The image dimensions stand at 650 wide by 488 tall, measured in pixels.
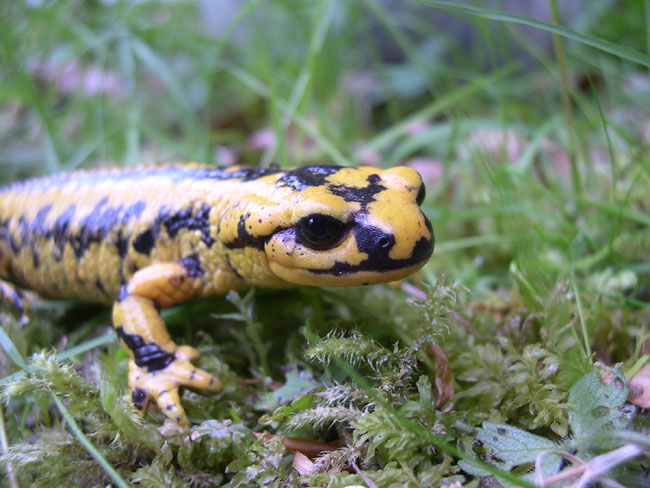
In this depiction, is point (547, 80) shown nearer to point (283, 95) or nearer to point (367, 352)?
point (283, 95)

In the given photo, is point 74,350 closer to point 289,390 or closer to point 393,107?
point 289,390

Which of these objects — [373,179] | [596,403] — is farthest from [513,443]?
[373,179]

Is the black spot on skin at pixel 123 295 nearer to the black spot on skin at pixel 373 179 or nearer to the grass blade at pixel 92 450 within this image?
the grass blade at pixel 92 450

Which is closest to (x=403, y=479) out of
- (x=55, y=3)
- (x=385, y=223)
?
(x=385, y=223)

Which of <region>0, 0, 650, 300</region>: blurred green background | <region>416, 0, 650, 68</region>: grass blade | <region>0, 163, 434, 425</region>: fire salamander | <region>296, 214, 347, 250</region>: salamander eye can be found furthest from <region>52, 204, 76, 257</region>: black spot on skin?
<region>416, 0, 650, 68</region>: grass blade

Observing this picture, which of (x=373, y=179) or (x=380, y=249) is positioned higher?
(x=373, y=179)

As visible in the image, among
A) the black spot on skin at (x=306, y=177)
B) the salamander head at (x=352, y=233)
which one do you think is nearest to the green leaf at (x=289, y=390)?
the salamander head at (x=352, y=233)

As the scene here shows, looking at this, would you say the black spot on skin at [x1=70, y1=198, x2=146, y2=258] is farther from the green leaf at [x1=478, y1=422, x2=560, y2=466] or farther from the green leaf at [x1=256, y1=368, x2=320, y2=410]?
the green leaf at [x1=478, y1=422, x2=560, y2=466]
